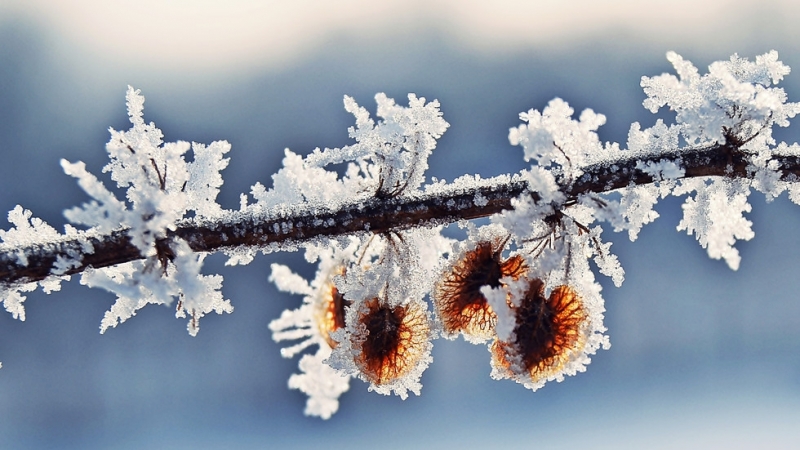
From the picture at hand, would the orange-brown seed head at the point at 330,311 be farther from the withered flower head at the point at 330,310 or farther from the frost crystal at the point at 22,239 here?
the frost crystal at the point at 22,239

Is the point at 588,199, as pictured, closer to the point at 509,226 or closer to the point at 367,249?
the point at 509,226

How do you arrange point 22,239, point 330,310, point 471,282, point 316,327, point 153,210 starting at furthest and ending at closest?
point 316,327 < point 330,310 < point 471,282 < point 22,239 < point 153,210

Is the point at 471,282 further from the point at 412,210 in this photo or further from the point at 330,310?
the point at 330,310

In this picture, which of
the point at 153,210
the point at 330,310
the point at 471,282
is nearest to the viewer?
the point at 153,210

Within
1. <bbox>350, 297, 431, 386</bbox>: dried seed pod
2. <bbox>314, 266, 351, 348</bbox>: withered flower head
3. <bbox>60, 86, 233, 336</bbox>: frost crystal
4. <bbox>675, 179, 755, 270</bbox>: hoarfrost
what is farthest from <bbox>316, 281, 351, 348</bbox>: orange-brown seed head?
<bbox>675, 179, 755, 270</bbox>: hoarfrost

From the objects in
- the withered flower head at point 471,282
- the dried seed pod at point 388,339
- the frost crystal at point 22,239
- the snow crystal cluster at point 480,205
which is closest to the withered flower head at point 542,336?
the snow crystal cluster at point 480,205

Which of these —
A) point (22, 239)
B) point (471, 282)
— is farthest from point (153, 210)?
point (471, 282)

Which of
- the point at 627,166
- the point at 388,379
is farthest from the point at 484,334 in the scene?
the point at 627,166

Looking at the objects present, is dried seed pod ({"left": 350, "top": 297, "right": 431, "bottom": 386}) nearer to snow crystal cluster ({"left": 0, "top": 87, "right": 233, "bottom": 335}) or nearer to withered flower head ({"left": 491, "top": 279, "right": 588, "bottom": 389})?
withered flower head ({"left": 491, "top": 279, "right": 588, "bottom": 389})
